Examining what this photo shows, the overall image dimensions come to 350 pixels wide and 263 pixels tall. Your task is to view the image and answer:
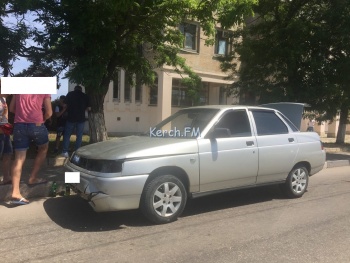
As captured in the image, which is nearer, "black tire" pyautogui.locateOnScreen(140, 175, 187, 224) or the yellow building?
"black tire" pyautogui.locateOnScreen(140, 175, 187, 224)

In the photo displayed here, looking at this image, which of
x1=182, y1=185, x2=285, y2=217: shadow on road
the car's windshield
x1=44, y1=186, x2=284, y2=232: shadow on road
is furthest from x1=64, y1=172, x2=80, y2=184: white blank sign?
x1=182, y1=185, x2=285, y2=217: shadow on road

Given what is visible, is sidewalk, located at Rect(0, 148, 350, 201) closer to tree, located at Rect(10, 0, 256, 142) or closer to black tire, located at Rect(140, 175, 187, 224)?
tree, located at Rect(10, 0, 256, 142)

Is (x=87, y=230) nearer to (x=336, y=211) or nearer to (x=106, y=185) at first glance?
(x=106, y=185)

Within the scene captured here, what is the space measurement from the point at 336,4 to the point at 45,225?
11.5m

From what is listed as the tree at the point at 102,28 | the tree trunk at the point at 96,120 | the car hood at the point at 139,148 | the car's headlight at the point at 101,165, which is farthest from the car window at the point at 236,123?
the tree trunk at the point at 96,120

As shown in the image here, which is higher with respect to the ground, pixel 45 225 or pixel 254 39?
pixel 254 39

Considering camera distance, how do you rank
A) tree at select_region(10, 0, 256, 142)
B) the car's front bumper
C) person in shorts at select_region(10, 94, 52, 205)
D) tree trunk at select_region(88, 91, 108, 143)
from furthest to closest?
tree trunk at select_region(88, 91, 108, 143)
tree at select_region(10, 0, 256, 142)
person in shorts at select_region(10, 94, 52, 205)
the car's front bumper

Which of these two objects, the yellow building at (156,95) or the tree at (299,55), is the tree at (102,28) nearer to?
the tree at (299,55)

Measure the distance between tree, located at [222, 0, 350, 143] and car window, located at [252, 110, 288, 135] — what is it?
5992mm

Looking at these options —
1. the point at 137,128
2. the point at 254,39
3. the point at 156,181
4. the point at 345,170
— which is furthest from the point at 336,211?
the point at 137,128

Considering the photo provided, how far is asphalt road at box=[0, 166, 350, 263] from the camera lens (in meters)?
4.19

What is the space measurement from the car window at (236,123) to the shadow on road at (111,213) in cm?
121

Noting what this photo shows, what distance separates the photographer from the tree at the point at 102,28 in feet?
25.6

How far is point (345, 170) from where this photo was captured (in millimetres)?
10953
